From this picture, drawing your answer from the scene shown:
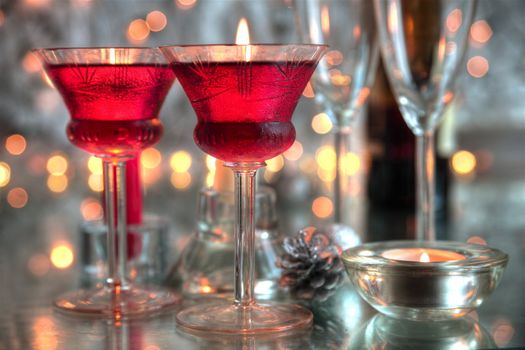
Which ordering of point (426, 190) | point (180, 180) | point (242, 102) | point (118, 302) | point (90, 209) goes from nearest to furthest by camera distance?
point (242, 102)
point (118, 302)
point (426, 190)
point (90, 209)
point (180, 180)

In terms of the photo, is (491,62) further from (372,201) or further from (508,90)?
(372,201)

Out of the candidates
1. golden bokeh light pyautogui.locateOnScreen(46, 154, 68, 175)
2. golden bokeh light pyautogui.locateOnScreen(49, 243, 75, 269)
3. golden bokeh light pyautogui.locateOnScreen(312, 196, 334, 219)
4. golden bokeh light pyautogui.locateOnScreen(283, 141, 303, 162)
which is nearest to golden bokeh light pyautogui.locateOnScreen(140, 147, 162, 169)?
golden bokeh light pyautogui.locateOnScreen(46, 154, 68, 175)

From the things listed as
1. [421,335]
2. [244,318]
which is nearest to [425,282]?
[421,335]

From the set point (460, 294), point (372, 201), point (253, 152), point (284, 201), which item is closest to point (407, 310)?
point (460, 294)

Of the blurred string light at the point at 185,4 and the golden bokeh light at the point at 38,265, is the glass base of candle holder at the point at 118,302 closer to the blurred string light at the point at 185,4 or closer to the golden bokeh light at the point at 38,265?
the golden bokeh light at the point at 38,265

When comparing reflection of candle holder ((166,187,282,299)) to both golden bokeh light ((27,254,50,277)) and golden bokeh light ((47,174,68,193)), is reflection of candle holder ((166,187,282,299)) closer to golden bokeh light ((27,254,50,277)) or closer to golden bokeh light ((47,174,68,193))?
golden bokeh light ((27,254,50,277))

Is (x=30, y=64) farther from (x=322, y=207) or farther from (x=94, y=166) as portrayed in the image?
(x=322, y=207)
